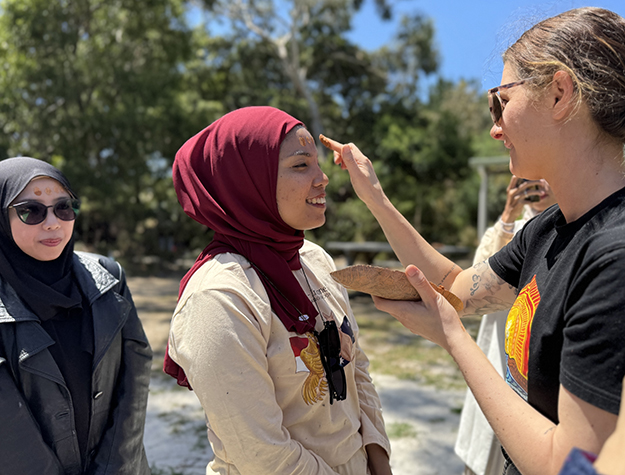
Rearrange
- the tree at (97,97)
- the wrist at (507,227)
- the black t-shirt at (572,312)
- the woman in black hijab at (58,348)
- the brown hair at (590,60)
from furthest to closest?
the tree at (97,97) → the wrist at (507,227) → the woman in black hijab at (58,348) → the brown hair at (590,60) → the black t-shirt at (572,312)

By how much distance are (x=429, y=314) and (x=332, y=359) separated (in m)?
0.36

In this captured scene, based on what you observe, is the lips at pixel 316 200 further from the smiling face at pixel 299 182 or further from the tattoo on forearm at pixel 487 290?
the tattoo on forearm at pixel 487 290

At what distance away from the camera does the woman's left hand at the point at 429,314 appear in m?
1.45

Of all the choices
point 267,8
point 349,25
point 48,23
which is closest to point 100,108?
point 48,23

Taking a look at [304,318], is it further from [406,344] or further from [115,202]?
[115,202]

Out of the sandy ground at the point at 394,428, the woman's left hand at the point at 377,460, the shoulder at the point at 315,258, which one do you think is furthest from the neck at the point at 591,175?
the sandy ground at the point at 394,428

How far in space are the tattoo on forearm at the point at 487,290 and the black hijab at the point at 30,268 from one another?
5.13 ft

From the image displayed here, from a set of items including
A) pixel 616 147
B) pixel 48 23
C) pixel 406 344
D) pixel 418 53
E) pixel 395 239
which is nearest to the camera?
pixel 616 147

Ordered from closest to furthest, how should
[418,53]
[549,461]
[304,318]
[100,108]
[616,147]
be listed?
1. [549,461]
2. [616,147]
3. [304,318]
4. [100,108]
5. [418,53]

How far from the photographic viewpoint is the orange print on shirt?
4.40ft

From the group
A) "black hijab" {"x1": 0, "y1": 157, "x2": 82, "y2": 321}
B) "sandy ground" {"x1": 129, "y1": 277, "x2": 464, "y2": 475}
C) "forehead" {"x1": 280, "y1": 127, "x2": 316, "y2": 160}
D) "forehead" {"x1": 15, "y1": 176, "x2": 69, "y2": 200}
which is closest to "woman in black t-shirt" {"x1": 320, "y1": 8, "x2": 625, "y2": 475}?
"forehead" {"x1": 280, "y1": 127, "x2": 316, "y2": 160}

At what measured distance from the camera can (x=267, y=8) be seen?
1931 centimetres

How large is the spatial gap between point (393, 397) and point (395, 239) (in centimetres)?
330

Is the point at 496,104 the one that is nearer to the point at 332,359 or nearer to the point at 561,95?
the point at 561,95
